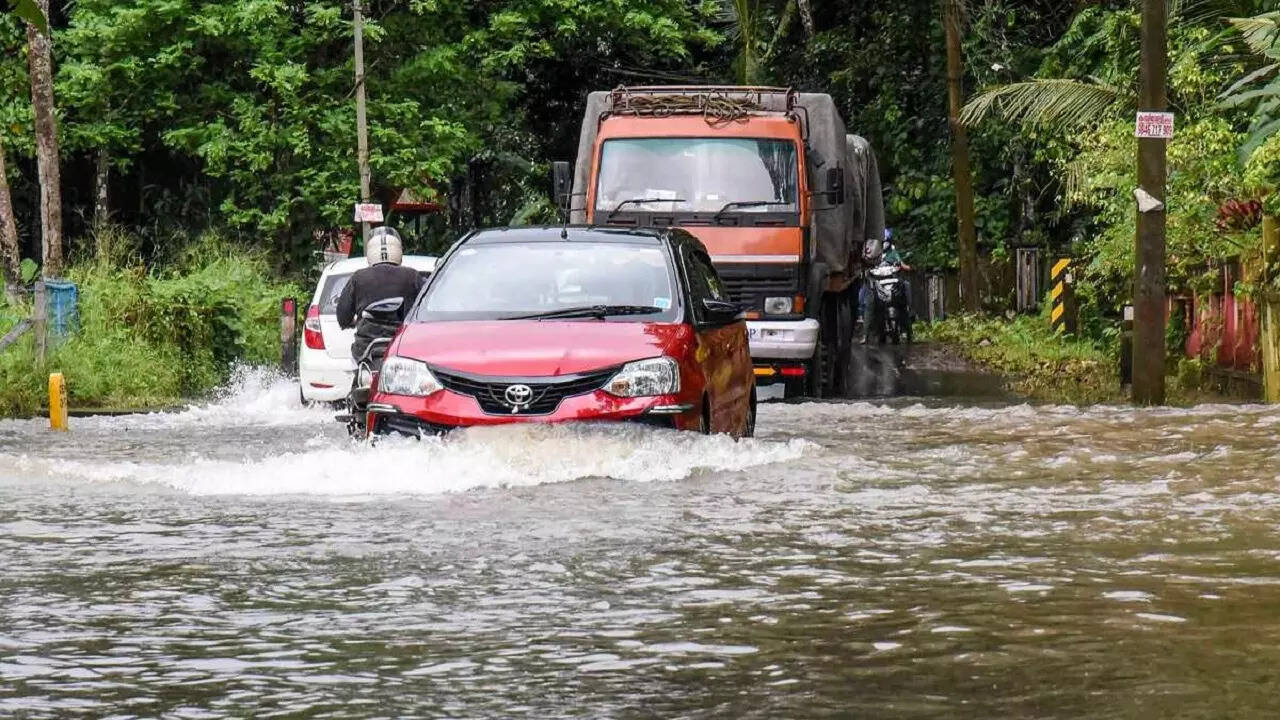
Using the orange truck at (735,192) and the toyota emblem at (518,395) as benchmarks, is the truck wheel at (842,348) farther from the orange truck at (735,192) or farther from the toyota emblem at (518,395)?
the toyota emblem at (518,395)

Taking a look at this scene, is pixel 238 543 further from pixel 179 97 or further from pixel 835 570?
pixel 179 97

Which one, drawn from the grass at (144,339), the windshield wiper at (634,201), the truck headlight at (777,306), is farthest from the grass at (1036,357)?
the grass at (144,339)

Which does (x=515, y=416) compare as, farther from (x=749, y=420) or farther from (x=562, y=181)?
(x=562, y=181)

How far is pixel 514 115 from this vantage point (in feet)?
142

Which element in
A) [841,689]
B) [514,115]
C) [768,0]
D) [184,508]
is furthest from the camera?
[768,0]

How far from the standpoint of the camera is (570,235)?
550 inches

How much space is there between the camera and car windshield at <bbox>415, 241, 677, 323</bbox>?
13141 millimetres

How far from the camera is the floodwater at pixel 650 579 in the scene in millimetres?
6578

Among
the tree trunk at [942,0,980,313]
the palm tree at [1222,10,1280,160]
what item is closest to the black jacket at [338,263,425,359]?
the palm tree at [1222,10,1280,160]

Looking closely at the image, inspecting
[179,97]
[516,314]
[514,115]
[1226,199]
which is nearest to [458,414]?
[516,314]

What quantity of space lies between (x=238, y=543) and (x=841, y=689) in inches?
169

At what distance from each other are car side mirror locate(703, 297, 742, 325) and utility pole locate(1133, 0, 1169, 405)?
700 cm

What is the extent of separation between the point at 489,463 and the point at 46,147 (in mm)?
20125

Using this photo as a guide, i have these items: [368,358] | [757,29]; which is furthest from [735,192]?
[757,29]
